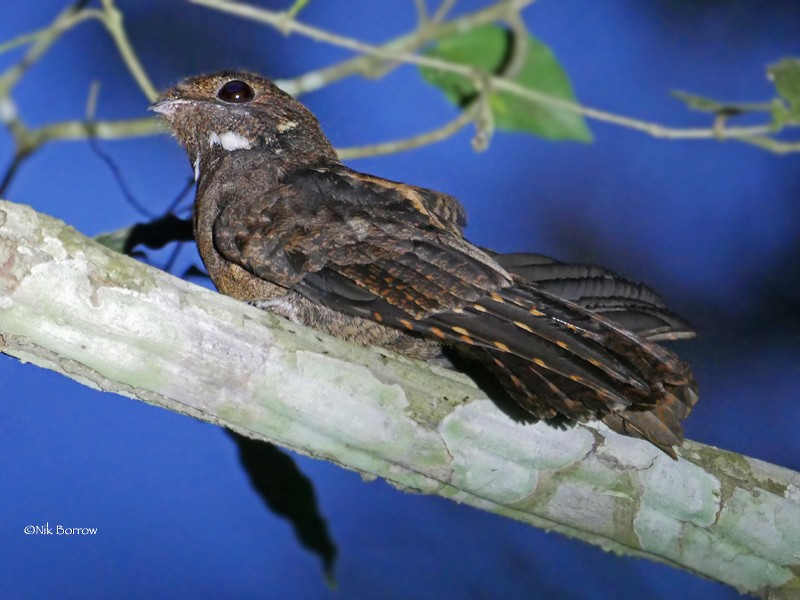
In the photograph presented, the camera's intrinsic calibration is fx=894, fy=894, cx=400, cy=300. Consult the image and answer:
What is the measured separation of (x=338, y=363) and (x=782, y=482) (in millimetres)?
991

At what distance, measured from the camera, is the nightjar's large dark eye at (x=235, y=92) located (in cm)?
207

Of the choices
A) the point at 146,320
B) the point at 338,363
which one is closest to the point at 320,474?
the point at 338,363

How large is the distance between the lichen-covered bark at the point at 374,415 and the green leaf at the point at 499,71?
66 centimetres

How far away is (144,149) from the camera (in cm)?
228

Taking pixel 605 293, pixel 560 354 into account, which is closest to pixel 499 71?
pixel 605 293

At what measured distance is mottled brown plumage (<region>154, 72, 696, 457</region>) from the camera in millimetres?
1589

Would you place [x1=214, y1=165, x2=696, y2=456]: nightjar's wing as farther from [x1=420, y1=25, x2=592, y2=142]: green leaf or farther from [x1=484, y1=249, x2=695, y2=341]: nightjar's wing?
[x1=420, y1=25, x2=592, y2=142]: green leaf

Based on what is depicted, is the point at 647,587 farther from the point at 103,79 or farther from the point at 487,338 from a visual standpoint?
the point at 103,79

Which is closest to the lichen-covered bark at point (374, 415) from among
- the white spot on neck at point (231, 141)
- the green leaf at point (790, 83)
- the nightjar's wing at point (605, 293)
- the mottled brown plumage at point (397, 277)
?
the mottled brown plumage at point (397, 277)

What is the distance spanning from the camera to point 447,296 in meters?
1.62

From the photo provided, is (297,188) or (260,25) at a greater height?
(260,25)

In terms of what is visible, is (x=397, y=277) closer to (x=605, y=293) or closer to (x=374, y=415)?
(x=374, y=415)

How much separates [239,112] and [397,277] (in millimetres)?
672

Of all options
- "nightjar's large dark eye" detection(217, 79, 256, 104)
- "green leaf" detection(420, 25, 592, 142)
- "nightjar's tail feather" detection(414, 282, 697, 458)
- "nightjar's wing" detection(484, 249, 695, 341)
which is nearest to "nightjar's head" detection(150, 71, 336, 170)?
"nightjar's large dark eye" detection(217, 79, 256, 104)
